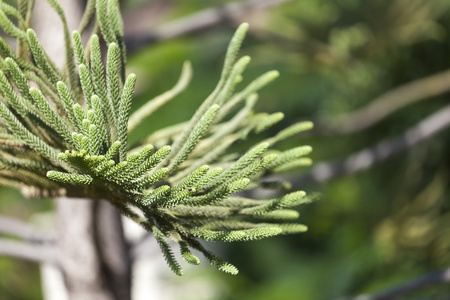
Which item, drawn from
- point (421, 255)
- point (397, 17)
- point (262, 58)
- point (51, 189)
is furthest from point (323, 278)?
point (51, 189)

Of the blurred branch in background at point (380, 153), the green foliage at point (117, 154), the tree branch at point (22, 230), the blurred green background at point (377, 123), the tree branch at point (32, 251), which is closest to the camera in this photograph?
the green foliage at point (117, 154)

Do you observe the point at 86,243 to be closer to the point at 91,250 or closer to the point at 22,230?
the point at 91,250

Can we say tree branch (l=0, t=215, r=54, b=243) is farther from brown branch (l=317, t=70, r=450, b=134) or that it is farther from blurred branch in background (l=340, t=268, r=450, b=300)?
brown branch (l=317, t=70, r=450, b=134)

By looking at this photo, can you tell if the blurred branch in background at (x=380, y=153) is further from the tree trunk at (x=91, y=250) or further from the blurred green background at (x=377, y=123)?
the tree trunk at (x=91, y=250)

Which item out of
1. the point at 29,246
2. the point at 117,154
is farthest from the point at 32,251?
the point at 117,154

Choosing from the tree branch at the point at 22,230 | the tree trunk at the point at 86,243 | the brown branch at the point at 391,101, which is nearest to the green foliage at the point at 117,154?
the tree trunk at the point at 86,243

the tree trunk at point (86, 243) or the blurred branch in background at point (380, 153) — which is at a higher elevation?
the blurred branch in background at point (380, 153)

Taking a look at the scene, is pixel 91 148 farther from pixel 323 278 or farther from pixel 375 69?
pixel 323 278

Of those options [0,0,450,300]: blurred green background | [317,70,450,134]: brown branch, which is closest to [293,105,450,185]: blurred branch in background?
[0,0,450,300]: blurred green background
